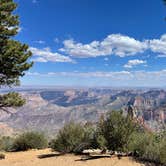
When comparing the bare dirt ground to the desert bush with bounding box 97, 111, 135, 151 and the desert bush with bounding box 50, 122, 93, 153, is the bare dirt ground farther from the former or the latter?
the desert bush with bounding box 50, 122, 93, 153

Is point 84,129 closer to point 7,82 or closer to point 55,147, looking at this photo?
point 55,147

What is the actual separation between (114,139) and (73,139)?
3.49 m

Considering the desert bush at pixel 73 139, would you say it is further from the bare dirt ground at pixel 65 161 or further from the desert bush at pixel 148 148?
the desert bush at pixel 148 148

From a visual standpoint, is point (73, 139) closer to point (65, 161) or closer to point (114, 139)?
point (65, 161)

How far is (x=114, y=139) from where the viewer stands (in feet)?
60.3

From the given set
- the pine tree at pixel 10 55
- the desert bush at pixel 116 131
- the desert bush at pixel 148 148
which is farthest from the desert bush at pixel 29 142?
the desert bush at pixel 148 148

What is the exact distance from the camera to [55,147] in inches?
859

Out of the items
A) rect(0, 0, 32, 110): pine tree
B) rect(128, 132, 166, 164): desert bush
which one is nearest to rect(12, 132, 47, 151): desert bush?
rect(0, 0, 32, 110): pine tree

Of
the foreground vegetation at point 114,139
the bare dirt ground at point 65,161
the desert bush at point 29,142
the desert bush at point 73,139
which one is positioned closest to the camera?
the bare dirt ground at point 65,161

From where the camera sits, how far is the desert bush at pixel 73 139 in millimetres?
20828

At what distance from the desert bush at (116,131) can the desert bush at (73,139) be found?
2.00m

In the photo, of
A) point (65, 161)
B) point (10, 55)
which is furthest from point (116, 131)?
point (10, 55)

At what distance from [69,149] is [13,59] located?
25.2ft

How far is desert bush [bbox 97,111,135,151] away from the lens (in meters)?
18.3
